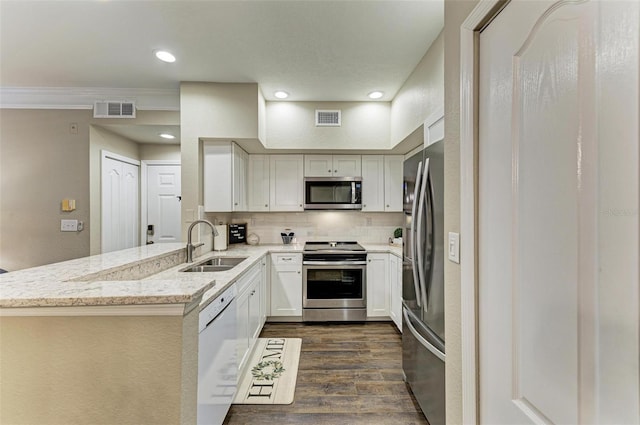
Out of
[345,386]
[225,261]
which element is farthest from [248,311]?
[345,386]

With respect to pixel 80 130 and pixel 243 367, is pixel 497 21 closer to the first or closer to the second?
pixel 243 367

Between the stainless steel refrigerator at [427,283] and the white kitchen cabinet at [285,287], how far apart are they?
1633 mm

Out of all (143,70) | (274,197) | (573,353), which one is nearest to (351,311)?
(274,197)

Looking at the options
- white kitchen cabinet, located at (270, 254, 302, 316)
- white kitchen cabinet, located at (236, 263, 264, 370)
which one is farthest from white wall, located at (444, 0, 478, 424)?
white kitchen cabinet, located at (270, 254, 302, 316)

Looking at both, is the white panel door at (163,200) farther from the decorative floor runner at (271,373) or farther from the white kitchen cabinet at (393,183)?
the white kitchen cabinet at (393,183)

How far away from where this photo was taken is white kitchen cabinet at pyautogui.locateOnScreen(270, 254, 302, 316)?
11.0 ft

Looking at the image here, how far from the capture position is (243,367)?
216 centimetres

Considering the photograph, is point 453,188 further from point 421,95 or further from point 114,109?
point 114,109

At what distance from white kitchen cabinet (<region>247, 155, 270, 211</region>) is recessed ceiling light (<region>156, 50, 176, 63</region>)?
141 cm

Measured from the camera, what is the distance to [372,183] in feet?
12.2

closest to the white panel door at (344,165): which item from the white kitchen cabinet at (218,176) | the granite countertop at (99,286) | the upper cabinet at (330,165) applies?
the upper cabinet at (330,165)

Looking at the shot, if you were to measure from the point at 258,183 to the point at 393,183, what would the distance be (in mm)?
1806

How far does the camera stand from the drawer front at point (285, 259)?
3.35 meters

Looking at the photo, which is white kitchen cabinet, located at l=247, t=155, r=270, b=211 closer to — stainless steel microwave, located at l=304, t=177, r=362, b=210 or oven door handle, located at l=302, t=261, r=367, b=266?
stainless steel microwave, located at l=304, t=177, r=362, b=210
